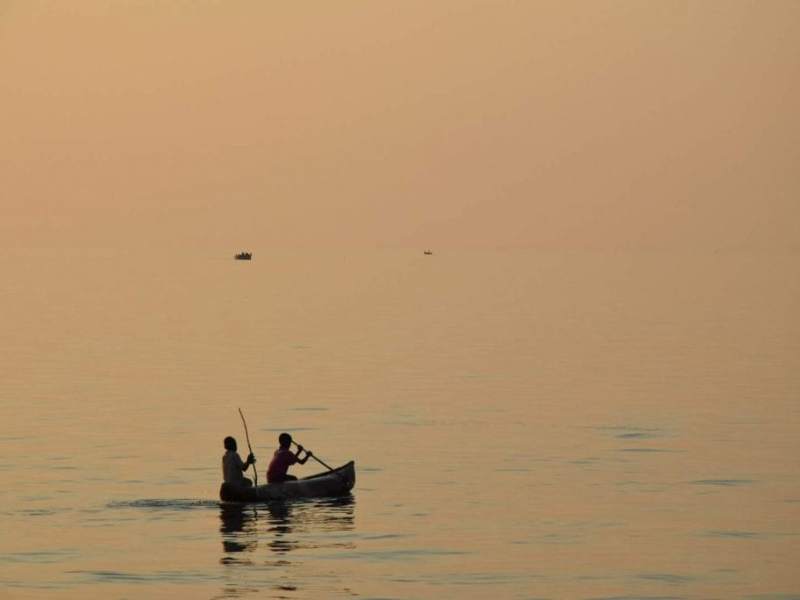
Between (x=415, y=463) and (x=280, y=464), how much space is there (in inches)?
237

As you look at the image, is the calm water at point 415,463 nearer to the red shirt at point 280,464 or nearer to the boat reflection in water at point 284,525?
the boat reflection in water at point 284,525

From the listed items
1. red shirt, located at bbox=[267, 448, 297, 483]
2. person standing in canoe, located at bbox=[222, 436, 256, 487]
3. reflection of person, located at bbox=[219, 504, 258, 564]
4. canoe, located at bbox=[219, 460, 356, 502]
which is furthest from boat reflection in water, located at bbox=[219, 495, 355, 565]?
red shirt, located at bbox=[267, 448, 297, 483]

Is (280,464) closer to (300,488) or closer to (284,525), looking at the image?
(300,488)

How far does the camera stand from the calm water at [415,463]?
102 ft

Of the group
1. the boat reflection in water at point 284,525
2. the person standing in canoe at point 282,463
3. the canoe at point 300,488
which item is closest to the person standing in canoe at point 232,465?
the canoe at point 300,488

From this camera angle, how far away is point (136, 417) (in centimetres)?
5344

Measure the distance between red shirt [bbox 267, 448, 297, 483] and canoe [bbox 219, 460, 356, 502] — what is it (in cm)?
27

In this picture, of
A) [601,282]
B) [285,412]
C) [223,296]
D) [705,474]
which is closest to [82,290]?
[223,296]

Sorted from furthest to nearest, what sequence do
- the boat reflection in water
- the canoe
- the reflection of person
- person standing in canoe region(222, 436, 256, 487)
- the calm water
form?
the canoe, person standing in canoe region(222, 436, 256, 487), the boat reflection in water, the reflection of person, the calm water

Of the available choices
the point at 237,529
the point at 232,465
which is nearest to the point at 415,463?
the point at 232,465

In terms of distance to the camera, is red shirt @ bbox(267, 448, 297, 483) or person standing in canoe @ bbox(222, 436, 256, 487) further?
red shirt @ bbox(267, 448, 297, 483)

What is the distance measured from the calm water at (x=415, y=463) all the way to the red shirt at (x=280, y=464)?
0.80m

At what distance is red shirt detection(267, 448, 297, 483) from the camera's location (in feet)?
127

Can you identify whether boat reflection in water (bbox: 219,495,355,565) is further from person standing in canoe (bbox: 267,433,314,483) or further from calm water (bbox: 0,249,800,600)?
person standing in canoe (bbox: 267,433,314,483)
